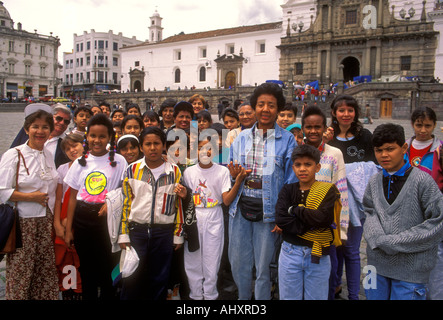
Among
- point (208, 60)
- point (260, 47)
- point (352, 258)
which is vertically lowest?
point (352, 258)

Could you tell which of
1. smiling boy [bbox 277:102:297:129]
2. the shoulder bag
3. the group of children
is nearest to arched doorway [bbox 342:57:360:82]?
smiling boy [bbox 277:102:297:129]

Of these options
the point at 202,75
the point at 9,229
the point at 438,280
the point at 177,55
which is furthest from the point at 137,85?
the point at 438,280

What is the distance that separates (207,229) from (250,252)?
0.50 metres

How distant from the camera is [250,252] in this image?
3297 millimetres

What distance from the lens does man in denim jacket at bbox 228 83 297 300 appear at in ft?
10.3

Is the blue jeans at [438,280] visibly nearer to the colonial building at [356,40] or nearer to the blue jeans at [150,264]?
the blue jeans at [150,264]

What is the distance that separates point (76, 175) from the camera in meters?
3.38

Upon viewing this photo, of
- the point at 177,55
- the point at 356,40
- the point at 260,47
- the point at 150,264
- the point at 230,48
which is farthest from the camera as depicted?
the point at 177,55

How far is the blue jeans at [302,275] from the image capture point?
110 inches

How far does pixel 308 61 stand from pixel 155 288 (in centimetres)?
3434

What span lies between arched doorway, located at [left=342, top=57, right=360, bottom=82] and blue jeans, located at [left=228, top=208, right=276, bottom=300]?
3443 cm

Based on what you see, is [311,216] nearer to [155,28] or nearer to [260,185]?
[260,185]

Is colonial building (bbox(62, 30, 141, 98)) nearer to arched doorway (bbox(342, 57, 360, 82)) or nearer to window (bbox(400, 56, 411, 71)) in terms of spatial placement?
arched doorway (bbox(342, 57, 360, 82))
